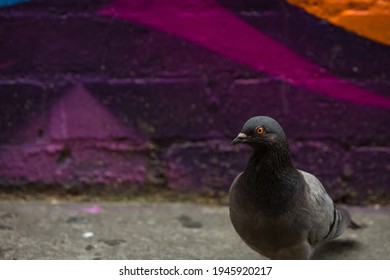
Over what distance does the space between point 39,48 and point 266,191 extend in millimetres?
1651

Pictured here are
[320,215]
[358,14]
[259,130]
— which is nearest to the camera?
[259,130]

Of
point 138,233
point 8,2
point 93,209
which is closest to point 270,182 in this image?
point 138,233

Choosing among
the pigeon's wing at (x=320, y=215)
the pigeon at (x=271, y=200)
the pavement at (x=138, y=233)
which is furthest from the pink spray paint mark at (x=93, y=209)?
the pigeon's wing at (x=320, y=215)

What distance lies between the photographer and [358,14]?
3760mm

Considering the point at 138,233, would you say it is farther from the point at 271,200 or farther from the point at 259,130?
the point at 259,130

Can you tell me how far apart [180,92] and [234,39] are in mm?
419

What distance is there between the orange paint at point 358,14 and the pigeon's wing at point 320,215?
0.96 m

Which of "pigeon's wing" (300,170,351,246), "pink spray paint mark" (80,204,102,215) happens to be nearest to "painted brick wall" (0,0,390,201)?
"pink spray paint mark" (80,204,102,215)

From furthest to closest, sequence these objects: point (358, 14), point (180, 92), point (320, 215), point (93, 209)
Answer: point (93, 209) → point (180, 92) → point (358, 14) → point (320, 215)

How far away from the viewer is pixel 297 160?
13.1 ft

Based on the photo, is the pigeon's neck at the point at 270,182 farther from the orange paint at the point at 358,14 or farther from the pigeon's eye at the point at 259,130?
the orange paint at the point at 358,14

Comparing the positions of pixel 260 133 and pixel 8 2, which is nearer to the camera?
pixel 260 133

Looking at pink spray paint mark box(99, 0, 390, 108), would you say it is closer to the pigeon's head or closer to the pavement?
the pavement

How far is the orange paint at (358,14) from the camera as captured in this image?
3742mm
